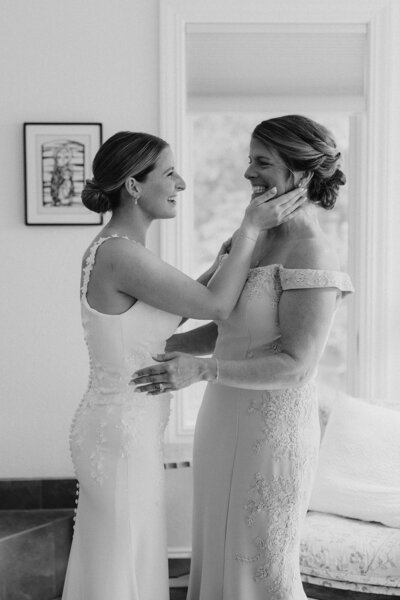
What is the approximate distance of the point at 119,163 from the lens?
2148mm

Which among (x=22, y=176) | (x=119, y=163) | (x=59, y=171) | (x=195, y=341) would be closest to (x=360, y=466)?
(x=195, y=341)

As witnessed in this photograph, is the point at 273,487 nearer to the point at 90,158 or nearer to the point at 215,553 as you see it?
the point at 215,553

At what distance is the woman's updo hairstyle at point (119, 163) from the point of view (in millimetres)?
2148

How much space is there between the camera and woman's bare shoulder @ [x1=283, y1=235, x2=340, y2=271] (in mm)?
2037

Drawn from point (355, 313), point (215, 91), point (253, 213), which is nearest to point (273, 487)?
point (253, 213)

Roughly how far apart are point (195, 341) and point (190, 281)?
1.28 feet

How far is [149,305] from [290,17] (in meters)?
2.34

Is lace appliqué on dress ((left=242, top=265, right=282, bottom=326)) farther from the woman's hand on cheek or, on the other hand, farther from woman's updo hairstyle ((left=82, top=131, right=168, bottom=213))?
woman's updo hairstyle ((left=82, top=131, right=168, bottom=213))

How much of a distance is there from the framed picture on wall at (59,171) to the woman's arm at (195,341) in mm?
1640

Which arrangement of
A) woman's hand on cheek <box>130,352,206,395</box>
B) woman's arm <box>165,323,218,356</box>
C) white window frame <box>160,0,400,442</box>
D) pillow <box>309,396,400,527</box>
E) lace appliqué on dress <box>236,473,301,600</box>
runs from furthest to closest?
white window frame <box>160,0,400,442</box>, pillow <box>309,396,400,527</box>, woman's arm <box>165,323,218,356</box>, lace appliqué on dress <box>236,473,301,600</box>, woman's hand on cheek <box>130,352,206,395</box>

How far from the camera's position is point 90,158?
3967 millimetres

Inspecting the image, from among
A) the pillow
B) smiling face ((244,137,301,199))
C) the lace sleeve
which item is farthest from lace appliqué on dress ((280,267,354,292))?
the pillow

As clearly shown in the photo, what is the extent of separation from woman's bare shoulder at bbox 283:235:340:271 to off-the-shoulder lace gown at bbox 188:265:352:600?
0.09 ft

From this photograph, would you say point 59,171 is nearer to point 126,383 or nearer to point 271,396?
point 126,383
